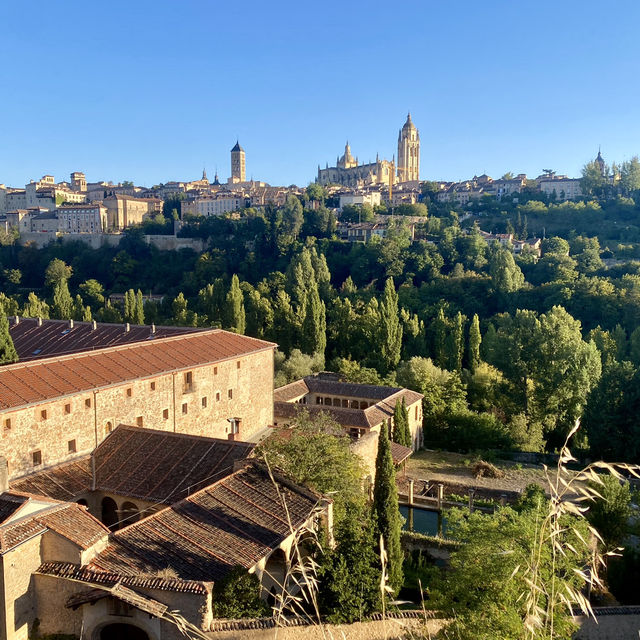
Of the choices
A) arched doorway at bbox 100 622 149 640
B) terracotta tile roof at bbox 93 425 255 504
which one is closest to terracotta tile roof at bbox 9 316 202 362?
terracotta tile roof at bbox 93 425 255 504

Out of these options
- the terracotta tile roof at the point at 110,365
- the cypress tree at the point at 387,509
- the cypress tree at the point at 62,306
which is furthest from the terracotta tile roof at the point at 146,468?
the cypress tree at the point at 62,306

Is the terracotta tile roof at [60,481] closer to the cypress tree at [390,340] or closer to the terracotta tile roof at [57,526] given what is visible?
the terracotta tile roof at [57,526]

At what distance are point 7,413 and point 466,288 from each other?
48010 millimetres

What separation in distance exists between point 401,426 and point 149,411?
12.1 metres

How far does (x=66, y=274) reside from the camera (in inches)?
2751

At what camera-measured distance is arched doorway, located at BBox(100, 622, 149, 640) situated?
10.5 metres

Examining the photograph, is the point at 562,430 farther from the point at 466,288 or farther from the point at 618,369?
the point at 466,288

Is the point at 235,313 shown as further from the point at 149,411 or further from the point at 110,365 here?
the point at 149,411

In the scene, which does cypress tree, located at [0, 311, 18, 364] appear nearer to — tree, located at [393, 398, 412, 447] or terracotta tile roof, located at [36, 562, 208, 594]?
terracotta tile roof, located at [36, 562, 208, 594]

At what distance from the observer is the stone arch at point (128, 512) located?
1507 cm

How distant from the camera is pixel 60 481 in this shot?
15.2m

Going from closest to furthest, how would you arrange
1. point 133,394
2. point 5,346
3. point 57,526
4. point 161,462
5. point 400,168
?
point 57,526, point 161,462, point 133,394, point 5,346, point 400,168

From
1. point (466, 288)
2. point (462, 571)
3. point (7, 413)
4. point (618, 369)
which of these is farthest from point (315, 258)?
point (462, 571)

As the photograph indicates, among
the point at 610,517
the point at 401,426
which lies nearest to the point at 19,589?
the point at 610,517
